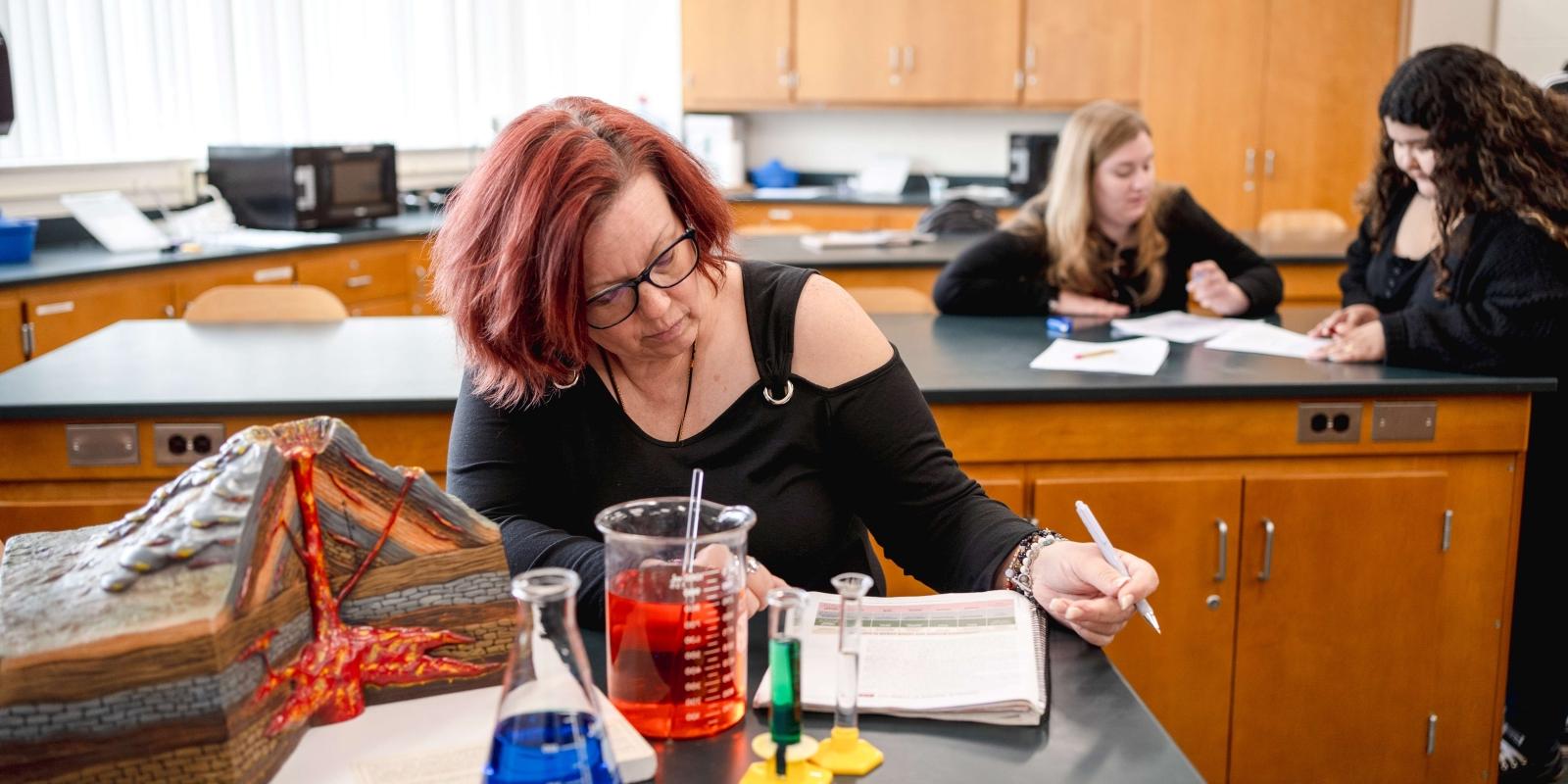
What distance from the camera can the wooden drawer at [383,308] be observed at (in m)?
4.69

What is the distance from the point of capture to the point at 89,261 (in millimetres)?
3848

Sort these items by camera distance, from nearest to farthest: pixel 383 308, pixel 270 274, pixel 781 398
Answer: pixel 781 398 < pixel 270 274 < pixel 383 308

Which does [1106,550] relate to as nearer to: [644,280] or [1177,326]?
[644,280]

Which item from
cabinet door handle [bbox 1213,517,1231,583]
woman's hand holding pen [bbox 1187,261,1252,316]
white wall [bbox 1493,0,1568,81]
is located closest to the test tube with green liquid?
cabinet door handle [bbox 1213,517,1231,583]

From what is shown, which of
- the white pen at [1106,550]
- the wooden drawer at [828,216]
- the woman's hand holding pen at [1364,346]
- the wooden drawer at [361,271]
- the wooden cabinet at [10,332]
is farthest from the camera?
the wooden drawer at [828,216]

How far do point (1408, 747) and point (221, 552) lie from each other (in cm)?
223

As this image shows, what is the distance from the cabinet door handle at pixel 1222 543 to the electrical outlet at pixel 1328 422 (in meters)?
0.20

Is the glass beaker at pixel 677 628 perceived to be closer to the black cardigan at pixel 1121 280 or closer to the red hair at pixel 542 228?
the red hair at pixel 542 228

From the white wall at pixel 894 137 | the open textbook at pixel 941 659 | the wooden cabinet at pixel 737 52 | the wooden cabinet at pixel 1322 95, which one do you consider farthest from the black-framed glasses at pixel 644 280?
the white wall at pixel 894 137

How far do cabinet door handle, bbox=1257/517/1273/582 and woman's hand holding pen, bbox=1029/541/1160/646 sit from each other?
1.28 meters

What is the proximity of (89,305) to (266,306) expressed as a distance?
921mm

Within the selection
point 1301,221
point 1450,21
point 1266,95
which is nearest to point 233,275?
point 1301,221

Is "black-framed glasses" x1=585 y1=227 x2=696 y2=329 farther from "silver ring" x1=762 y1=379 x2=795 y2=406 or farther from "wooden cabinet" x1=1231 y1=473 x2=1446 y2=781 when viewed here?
"wooden cabinet" x1=1231 y1=473 x2=1446 y2=781

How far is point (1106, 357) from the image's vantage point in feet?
8.43
